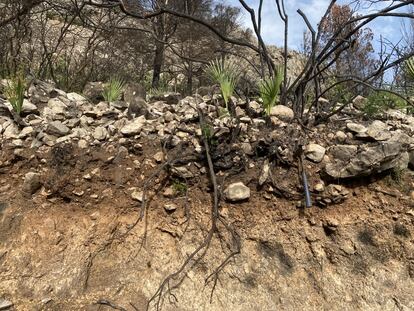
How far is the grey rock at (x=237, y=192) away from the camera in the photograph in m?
2.51

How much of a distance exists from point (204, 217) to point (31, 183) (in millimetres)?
1141

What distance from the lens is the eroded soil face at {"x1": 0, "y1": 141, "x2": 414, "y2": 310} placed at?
2.29 metres

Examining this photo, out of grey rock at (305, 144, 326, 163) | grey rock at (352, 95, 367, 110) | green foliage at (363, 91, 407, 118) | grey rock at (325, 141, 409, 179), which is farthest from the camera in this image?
grey rock at (352, 95, 367, 110)

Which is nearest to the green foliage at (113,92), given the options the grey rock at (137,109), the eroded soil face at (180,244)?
the grey rock at (137,109)

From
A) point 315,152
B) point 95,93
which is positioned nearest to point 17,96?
point 95,93

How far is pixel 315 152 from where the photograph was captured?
265 centimetres

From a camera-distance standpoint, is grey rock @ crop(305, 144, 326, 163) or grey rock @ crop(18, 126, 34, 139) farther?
grey rock @ crop(18, 126, 34, 139)

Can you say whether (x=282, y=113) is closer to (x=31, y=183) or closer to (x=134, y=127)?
(x=134, y=127)

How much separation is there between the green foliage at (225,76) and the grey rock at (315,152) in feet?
2.31

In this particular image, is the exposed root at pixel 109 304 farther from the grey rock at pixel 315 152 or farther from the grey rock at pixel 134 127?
the grey rock at pixel 315 152

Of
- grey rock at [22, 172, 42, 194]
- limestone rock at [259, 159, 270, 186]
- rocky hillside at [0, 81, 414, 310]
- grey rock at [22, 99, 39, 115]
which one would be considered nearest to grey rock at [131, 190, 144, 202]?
rocky hillside at [0, 81, 414, 310]

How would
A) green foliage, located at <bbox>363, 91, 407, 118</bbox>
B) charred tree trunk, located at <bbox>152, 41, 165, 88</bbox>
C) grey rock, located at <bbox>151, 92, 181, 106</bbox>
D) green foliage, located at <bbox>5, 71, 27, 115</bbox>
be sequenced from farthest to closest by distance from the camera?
charred tree trunk, located at <bbox>152, 41, 165, 88</bbox>, grey rock, located at <bbox>151, 92, 181, 106</bbox>, green foliage, located at <bbox>363, 91, 407, 118</bbox>, green foliage, located at <bbox>5, 71, 27, 115</bbox>

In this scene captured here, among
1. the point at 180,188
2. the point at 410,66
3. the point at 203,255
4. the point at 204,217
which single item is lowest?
the point at 203,255

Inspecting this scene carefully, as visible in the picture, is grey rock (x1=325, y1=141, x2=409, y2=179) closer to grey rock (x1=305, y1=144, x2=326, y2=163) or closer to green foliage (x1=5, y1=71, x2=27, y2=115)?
grey rock (x1=305, y1=144, x2=326, y2=163)
